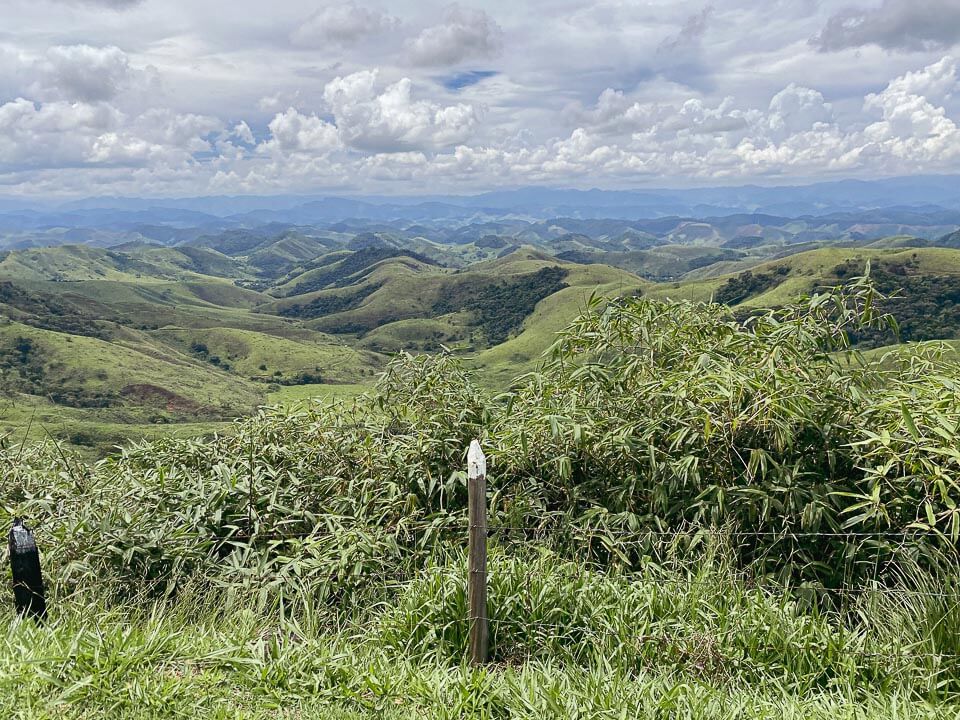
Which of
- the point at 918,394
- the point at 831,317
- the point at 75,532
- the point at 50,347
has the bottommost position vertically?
the point at 50,347

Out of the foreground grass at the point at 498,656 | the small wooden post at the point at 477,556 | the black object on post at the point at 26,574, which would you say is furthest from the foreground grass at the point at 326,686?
the black object on post at the point at 26,574

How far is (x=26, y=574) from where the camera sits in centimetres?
435

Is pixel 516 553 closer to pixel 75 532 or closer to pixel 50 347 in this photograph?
pixel 75 532

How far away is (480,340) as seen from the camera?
604 feet

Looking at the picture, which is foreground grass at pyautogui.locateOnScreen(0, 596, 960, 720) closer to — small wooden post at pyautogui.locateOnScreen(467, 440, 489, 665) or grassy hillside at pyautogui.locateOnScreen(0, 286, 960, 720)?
grassy hillside at pyautogui.locateOnScreen(0, 286, 960, 720)

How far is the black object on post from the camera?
432 cm

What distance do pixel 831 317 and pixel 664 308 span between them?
1.40m

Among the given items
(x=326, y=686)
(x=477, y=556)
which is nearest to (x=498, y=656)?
(x=477, y=556)

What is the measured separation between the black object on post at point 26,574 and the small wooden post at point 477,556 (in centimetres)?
299

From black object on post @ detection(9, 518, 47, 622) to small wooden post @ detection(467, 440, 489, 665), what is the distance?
299cm

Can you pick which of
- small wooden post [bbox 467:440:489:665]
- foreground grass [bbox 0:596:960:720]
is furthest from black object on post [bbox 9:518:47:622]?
small wooden post [bbox 467:440:489:665]

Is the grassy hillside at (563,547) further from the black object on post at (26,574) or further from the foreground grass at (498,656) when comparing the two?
the black object on post at (26,574)

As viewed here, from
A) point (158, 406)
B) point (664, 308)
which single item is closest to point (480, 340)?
point (158, 406)

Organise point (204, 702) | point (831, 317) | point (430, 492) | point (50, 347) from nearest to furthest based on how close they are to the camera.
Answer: point (204, 702) < point (430, 492) < point (831, 317) < point (50, 347)
